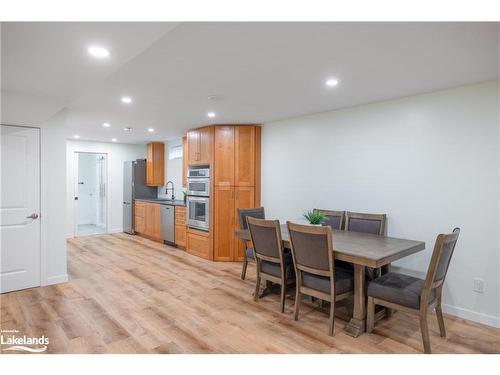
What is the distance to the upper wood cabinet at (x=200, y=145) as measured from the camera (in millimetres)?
5173

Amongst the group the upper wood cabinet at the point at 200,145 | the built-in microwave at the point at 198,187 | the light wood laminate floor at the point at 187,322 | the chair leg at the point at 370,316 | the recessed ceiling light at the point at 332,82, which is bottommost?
the light wood laminate floor at the point at 187,322

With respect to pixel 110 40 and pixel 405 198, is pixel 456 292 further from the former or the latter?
pixel 110 40

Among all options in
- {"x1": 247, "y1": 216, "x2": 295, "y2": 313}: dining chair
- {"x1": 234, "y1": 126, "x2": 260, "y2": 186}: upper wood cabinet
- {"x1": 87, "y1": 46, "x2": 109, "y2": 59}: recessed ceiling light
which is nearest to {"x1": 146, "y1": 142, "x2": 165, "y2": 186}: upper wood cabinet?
{"x1": 234, "y1": 126, "x2": 260, "y2": 186}: upper wood cabinet

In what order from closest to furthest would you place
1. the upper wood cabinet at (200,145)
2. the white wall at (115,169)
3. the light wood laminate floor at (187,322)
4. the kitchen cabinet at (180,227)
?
the light wood laminate floor at (187,322)
the upper wood cabinet at (200,145)
the kitchen cabinet at (180,227)
the white wall at (115,169)

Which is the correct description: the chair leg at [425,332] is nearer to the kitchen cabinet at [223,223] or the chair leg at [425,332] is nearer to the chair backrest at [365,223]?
the chair backrest at [365,223]

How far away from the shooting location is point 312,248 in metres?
2.71

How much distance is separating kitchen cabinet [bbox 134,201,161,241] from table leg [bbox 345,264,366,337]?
4.81 metres

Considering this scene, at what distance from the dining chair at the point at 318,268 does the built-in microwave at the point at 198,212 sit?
263 cm

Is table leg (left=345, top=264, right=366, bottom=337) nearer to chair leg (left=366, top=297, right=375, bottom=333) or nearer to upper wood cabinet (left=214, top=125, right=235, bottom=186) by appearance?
chair leg (left=366, top=297, right=375, bottom=333)

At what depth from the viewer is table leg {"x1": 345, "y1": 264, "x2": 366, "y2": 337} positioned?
2678mm

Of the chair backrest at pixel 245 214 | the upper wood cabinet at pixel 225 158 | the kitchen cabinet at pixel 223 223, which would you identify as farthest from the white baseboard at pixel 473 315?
the upper wood cabinet at pixel 225 158

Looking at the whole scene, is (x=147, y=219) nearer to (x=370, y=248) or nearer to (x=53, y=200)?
(x=53, y=200)
